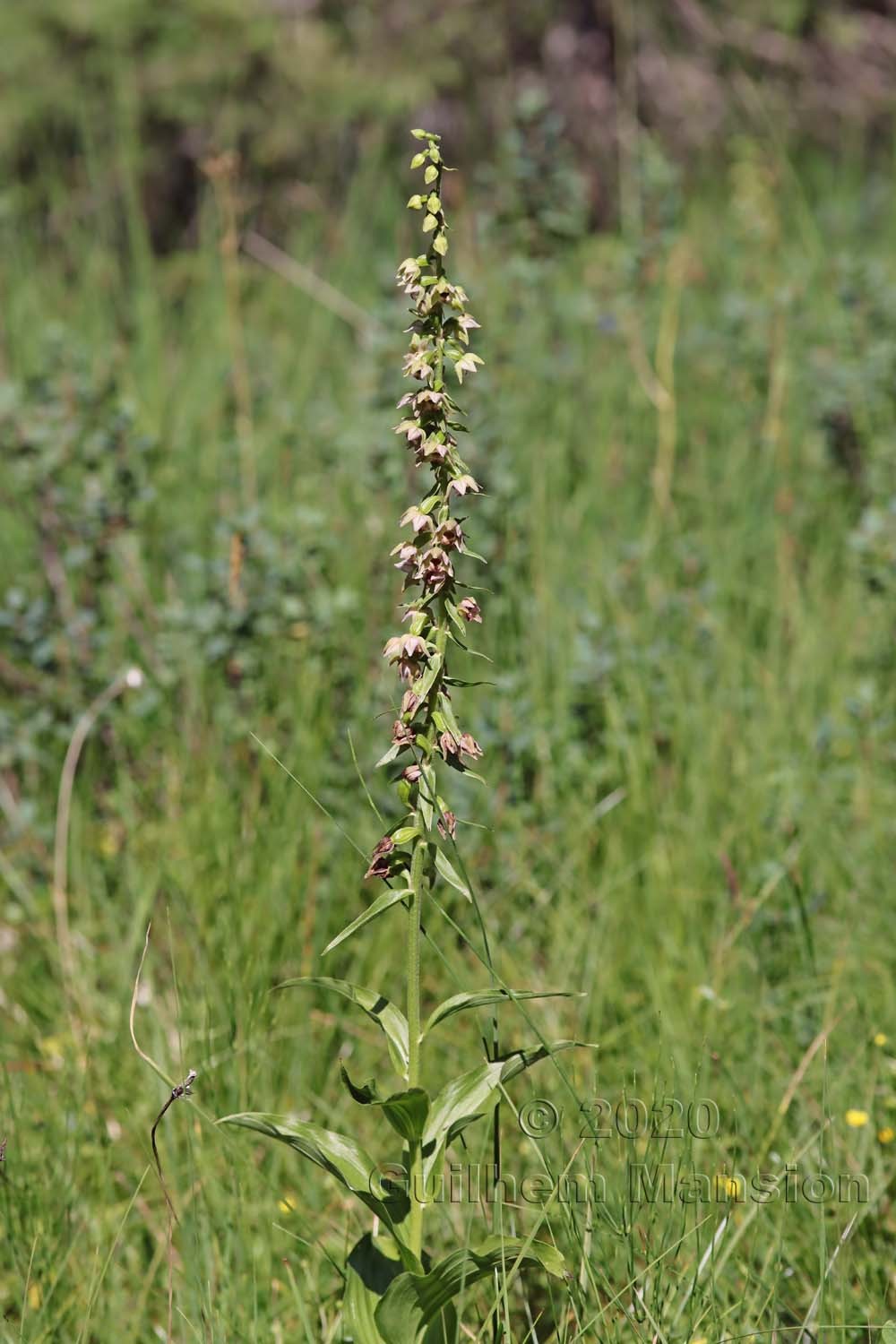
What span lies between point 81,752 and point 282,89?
4224 mm

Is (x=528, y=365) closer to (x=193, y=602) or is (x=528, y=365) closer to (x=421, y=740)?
(x=193, y=602)

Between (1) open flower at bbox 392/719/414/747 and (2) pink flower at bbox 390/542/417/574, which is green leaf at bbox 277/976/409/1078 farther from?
(2) pink flower at bbox 390/542/417/574

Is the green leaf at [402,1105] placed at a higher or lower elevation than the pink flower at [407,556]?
lower

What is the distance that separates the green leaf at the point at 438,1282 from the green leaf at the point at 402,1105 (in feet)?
0.41

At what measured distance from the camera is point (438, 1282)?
140 cm

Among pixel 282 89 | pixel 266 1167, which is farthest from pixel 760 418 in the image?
pixel 282 89

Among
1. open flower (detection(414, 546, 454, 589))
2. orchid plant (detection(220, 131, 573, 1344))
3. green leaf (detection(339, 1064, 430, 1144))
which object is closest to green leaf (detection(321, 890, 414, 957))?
orchid plant (detection(220, 131, 573, 1344))

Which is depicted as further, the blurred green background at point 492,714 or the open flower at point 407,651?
the blurred green background at point 492,714

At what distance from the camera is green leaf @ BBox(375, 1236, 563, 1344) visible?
138 cm

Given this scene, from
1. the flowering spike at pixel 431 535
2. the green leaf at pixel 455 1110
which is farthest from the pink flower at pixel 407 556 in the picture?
the green leaf at pixel 455 1110

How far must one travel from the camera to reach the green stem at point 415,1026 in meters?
1.38

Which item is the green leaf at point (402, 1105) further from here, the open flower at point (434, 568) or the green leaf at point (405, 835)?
the open flower at point (434, 568)

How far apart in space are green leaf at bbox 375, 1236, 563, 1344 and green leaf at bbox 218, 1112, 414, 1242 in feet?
0.11

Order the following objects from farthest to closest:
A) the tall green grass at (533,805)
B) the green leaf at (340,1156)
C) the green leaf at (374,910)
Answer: the tall green grass at (533,805)
the green leaf at (340,1156)
the green leaf at (374,910)
